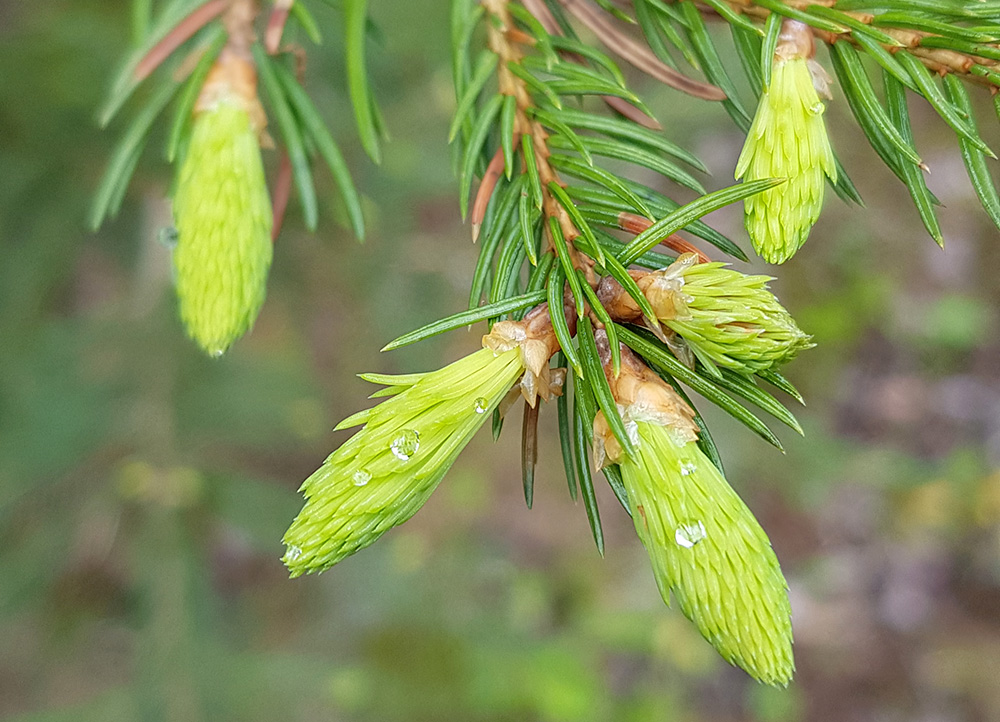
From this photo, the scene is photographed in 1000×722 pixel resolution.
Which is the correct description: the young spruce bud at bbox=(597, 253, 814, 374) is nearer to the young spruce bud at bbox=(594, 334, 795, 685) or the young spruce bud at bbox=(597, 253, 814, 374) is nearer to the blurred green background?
the young spruce bud at bbox=(594, 334, 795, 685)

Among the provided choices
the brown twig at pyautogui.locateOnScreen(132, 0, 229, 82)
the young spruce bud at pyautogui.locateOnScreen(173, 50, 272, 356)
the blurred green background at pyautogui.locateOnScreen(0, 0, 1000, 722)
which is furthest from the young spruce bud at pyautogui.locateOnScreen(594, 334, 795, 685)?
the blurred green background at pyautogui.locateOnScreen(0, 0, 1000, 722)

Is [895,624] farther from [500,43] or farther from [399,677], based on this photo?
[500,43]

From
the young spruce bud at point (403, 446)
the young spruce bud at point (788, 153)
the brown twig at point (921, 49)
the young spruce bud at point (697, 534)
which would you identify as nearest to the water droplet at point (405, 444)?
the young spruce bud at point (403, 446)

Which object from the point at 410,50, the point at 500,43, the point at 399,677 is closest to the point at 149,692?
the point at 399,677

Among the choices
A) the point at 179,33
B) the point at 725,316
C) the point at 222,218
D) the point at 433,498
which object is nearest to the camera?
the point at 725,316

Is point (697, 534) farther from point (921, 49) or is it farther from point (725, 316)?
point (921, 49)

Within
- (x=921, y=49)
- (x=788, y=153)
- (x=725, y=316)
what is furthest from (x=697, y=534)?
(x=921, y=49)
